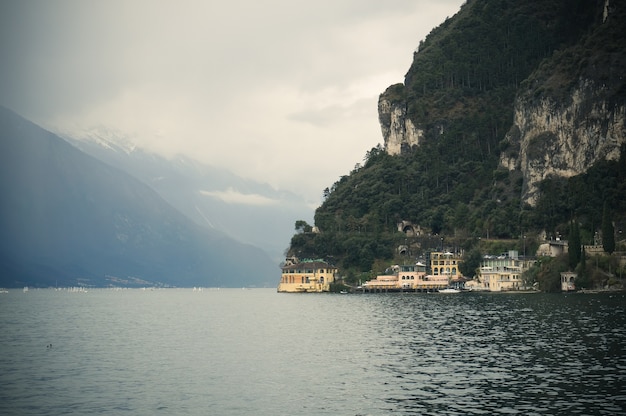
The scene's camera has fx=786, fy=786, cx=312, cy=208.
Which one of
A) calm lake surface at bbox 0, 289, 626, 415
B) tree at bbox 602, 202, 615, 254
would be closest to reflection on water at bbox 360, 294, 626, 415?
calm lake surface at bbox 0, 289, 626, 415

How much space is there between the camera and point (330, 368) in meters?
64.6

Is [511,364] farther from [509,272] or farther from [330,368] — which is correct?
[509,272]

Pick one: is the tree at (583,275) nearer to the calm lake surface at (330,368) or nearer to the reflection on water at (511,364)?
the reflection on water at (511,364)

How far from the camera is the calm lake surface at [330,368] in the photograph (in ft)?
161

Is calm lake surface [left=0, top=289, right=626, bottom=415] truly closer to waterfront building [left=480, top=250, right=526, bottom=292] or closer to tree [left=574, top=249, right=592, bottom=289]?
tree [left=574, top=249, right=592, bottom=289]

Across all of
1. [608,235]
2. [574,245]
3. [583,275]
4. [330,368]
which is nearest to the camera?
[330,368]

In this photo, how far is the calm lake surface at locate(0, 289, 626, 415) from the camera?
49.1 meters

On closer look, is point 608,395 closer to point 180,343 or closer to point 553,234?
point 180,343

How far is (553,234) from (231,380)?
156 metres

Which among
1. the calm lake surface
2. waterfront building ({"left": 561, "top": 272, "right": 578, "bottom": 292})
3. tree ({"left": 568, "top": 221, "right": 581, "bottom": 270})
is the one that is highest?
tree ({"left": 568, "top": 221, "right": 581, "bottom": 270})

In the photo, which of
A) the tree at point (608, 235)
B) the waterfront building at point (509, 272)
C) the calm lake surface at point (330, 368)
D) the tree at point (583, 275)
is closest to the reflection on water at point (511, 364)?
the calm lake surface at point (330, 368)

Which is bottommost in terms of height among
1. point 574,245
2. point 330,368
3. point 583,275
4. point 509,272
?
point 330,368

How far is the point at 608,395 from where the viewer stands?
4881cm

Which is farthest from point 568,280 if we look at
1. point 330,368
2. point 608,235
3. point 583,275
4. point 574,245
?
point 330,368
